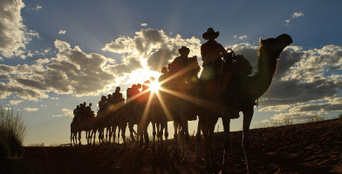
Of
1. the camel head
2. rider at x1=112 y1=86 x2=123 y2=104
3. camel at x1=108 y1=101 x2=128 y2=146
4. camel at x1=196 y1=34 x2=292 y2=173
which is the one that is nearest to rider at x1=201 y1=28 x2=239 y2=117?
camel at x1=196 y1=34 x2=292 y2=173

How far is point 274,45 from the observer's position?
19.9ft

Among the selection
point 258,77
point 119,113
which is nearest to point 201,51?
point 258,77

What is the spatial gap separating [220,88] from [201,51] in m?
2.29

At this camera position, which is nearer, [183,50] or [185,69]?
[185,69]

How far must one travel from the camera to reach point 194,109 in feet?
29.0

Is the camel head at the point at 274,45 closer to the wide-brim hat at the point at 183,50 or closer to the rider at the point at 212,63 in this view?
the rider at the point at 212,63

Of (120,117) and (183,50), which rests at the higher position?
(183,50)

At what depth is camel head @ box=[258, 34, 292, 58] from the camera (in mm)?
5930

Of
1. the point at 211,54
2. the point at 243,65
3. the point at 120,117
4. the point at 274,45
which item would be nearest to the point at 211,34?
the point at 211,54

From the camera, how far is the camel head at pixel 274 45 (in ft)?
19.5

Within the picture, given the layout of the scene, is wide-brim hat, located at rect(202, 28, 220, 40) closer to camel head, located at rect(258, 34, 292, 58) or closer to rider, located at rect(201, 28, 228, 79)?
rider, located at rect(201, 28, 228, 79)

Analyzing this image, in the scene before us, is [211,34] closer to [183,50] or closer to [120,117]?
Answer: [183,50]

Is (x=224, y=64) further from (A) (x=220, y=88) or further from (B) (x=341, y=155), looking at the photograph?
(B) (x=341, y=155)

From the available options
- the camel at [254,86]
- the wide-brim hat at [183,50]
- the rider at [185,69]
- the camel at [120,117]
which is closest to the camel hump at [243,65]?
the camel at [254,86]
